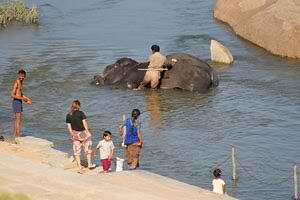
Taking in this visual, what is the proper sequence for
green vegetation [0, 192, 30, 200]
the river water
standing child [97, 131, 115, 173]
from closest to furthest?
green vegetation [0, 192, 30, 200], standing child [97, 131, 115, 173], the river water

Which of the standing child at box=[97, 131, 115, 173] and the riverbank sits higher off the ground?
the riverbank

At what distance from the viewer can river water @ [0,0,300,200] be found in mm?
19859

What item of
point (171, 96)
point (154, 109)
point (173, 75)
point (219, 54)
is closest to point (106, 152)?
point (154, 109)

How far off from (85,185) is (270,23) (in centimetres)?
2109

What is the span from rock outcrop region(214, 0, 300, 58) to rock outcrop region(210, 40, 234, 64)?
7.05 feet

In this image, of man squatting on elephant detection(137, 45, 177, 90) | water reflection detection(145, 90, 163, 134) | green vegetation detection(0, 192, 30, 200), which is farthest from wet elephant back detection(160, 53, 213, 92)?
green vegetation detection(0, 192, 30, 200)

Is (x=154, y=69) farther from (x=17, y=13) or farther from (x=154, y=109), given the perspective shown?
(x=17, y=13)

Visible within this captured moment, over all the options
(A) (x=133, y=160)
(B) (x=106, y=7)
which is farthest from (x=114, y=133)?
(B) (x=106, y=7)

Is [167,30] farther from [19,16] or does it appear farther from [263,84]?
[263,84]

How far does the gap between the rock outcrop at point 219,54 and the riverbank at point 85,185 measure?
56.3ft

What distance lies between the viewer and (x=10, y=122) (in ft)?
76.0

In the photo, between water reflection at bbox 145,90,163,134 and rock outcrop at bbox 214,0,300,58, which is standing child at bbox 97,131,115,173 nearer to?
water reflection at bbox 145,90,163,134

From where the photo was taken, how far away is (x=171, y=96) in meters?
26.5

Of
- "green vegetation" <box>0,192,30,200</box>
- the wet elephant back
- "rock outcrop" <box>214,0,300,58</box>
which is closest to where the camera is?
"green vegetation" <box>0,192,30,200</box>
